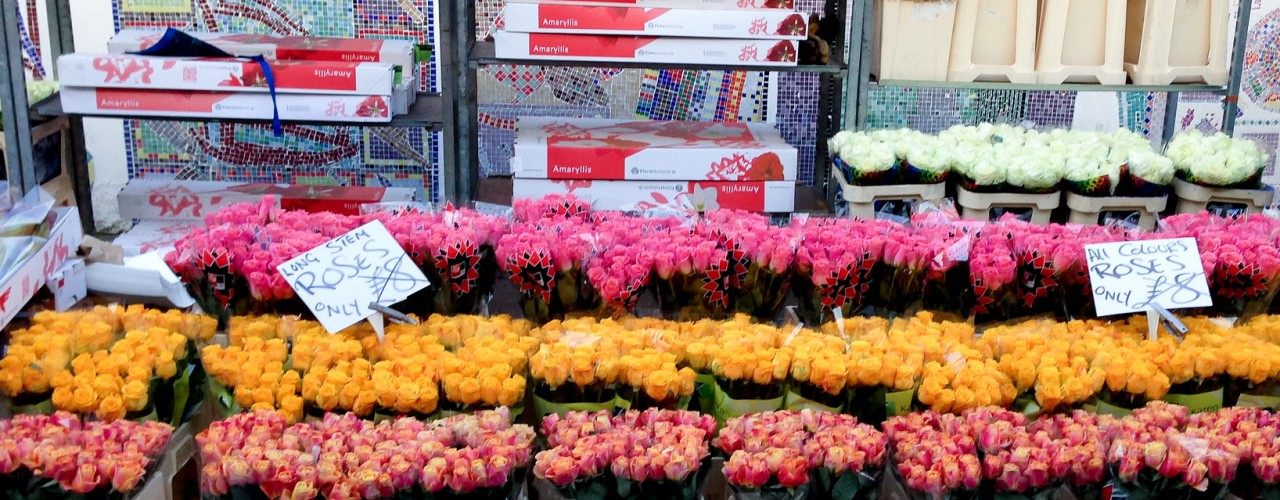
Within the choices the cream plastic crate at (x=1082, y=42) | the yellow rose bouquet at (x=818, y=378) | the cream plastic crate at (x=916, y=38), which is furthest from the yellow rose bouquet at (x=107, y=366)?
the cream plastic crate at (x=1082, y=42)

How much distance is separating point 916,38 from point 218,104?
1882 mm

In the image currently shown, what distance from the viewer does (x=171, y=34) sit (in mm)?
2982

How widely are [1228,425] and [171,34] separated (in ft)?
8.74

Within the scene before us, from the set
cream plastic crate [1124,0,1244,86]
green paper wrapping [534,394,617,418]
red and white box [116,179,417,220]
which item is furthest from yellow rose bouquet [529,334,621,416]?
cream plastic crate [1124,0,1244,86]

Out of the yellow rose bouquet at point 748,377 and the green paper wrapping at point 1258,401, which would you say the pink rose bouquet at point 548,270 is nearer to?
the yellow rose bouquet at point 748,377

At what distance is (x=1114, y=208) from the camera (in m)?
2.87

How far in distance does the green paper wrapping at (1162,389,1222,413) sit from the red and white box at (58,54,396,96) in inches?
81.7

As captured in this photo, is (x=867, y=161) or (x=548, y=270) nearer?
(x=548, y=270)

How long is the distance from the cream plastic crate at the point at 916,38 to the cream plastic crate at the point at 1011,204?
0.38 m

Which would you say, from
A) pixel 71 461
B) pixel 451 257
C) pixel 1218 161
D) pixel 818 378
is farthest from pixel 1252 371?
pixel 71 461

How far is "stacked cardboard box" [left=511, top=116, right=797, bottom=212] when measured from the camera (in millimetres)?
3072

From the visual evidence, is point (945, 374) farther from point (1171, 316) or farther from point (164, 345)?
point (164, 345)

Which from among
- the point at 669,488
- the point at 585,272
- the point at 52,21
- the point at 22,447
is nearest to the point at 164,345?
the point at 22,447

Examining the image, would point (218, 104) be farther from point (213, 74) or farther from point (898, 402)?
point (898, 402)
